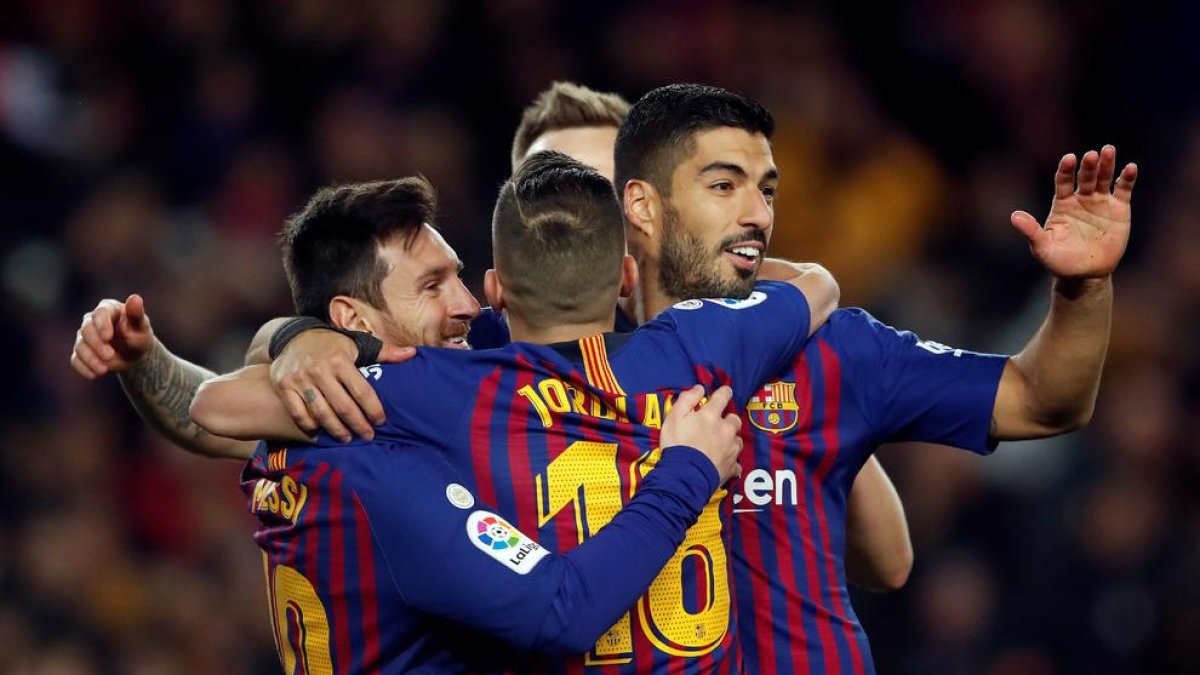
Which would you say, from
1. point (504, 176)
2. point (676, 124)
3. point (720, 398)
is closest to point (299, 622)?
point (720, 398)

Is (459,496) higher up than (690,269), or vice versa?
(690,269)

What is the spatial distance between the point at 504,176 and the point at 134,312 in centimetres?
473

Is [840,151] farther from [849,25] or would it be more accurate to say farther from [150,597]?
[150,597]

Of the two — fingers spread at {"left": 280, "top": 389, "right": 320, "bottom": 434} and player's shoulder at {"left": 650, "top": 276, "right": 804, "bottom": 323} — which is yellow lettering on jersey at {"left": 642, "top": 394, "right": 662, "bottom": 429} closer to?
player's shoulder at {"left": 650, "top": 276, "right": 804, "bottom": 323}

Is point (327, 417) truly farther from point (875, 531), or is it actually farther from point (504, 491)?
point (875, 531)

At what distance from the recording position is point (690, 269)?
3.64 meters

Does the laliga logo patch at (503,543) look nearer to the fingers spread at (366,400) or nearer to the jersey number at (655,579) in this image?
the jersey number at (655,579)

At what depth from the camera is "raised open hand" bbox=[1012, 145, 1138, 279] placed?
3318 millimetres

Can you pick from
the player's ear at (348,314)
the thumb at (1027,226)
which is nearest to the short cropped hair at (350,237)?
the player's ear at (348,314)

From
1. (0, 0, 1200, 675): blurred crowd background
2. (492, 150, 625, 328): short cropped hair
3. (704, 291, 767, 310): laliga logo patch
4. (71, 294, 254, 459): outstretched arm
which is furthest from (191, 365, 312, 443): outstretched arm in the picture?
(0, 0, 1200, 675): blurred crowd background

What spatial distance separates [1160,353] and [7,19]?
6.11 m

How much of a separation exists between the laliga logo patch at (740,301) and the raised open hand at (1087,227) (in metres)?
0.52

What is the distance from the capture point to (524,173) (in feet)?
10.9

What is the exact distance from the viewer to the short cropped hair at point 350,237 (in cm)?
344
